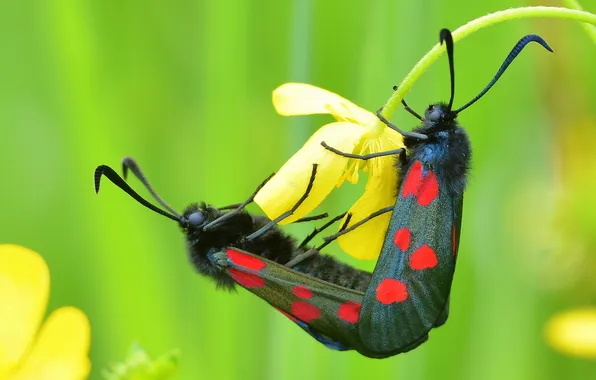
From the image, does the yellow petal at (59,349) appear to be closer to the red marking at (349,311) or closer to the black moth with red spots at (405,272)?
the black moth with red spots at (405,272)

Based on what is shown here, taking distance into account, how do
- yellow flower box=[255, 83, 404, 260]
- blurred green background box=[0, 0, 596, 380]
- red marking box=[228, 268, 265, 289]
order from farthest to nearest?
blurred green background box=[0, 0, 596, 380] < red marking box=[228, 268, 265, 289] < yellow flower box=[255, 83, 404, 260]

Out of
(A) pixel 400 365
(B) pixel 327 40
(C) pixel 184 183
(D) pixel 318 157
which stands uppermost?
(B) pixel 327 40

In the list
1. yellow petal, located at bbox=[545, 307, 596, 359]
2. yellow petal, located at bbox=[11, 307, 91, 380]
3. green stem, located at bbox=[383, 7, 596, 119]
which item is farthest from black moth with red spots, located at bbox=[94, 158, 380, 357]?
yellow petal, located at bbox=[545, 307, 596, 359]

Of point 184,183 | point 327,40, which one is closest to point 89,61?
point 184,183

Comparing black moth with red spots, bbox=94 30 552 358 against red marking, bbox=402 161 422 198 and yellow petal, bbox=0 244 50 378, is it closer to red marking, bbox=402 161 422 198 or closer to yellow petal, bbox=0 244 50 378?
red marking, bbox=402 161 422 198

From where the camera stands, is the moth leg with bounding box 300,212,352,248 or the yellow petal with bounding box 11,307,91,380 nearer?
the yellow petal with bounding box 11,307,91,380

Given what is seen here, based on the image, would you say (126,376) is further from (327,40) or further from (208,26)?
(327,40)

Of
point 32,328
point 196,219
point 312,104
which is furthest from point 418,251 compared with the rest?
point 32,328
